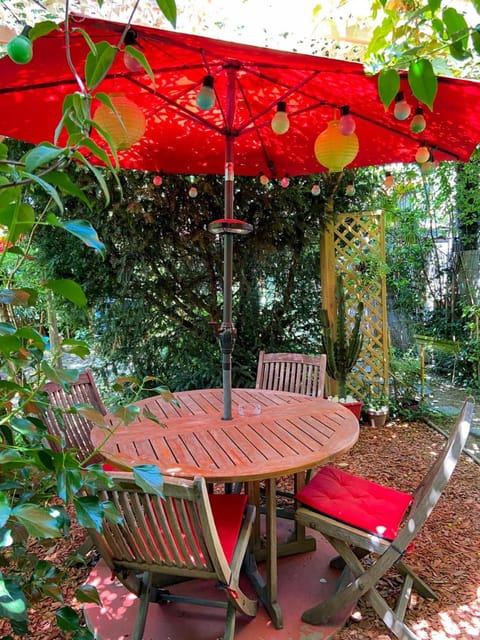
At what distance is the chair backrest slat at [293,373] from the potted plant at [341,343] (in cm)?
114

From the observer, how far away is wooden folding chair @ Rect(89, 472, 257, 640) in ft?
3.44

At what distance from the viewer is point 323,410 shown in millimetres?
1951

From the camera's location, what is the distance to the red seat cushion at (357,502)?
4.84 feet

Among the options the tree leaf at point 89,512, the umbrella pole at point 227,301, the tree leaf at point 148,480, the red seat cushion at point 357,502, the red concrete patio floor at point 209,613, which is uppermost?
the umbrella pole at point 227,301

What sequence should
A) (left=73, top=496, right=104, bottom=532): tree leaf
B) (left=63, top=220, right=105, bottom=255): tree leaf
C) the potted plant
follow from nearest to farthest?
(left=63, top=220, right=105, bottom=255): tree leaf, (left=73, top=496, right=104, bottom=532): tree leaf, the potted plant

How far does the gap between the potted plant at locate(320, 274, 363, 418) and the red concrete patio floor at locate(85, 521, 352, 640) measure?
1.90 meters

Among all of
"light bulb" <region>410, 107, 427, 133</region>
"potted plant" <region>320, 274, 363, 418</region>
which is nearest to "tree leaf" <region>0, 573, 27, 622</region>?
"light bulb" <region>410, 107, 427, 133</region>

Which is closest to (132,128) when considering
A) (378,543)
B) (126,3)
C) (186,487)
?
(186,487)

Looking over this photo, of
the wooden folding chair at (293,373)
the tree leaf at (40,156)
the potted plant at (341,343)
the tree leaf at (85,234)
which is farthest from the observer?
the potted plant at (341,343)

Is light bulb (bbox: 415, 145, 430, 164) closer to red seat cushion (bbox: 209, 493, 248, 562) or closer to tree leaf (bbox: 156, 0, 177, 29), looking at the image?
tree leaf (bbox: 156, 0, 177, 29)

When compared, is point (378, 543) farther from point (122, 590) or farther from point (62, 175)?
point (62, 175)

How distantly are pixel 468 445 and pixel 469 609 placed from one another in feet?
6.40

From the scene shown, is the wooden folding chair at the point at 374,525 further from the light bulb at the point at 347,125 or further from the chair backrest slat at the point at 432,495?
the light bulb at the point at 347,125

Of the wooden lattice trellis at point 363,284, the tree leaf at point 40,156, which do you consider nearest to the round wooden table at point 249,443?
the tree leaf at point 40,156
